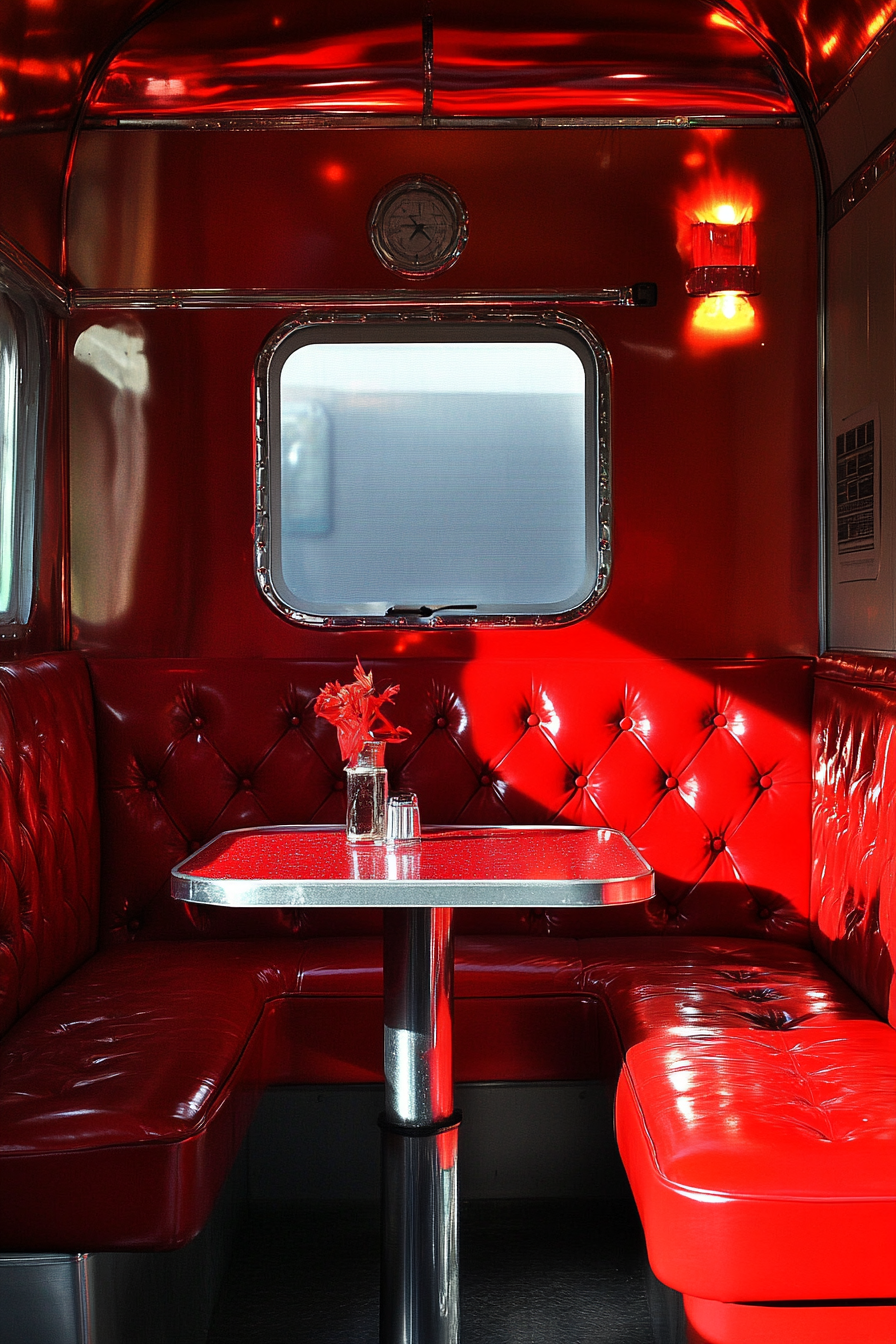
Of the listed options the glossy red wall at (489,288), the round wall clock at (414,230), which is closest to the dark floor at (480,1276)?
the glossy red wall at (489,288)

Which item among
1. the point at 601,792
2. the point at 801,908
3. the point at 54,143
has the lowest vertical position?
the point at 801,908

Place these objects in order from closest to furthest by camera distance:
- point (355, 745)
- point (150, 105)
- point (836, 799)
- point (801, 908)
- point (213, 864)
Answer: point (213, 864) < point (355, 745) < point (836, 799) < point (801, 908) < point (150, 105)

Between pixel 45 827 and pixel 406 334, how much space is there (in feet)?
5.08

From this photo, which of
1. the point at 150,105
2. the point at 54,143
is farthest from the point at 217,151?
the point at 54,143

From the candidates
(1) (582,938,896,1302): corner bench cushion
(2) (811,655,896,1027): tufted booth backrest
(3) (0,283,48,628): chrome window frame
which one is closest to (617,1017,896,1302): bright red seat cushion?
(1) (582,938,896,1302): corner bench cushion

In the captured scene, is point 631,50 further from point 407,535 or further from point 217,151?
point 407,535

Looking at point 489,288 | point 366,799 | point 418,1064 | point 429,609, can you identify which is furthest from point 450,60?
point 418,1064

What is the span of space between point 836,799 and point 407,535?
4.13 ft

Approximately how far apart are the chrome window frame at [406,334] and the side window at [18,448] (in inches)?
21.5

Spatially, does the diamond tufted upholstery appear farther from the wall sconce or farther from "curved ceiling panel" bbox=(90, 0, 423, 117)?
"curved ceiling panel" bbox=(90, 0, 423, 117)

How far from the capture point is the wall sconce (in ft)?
10.1

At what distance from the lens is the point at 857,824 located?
2566mm

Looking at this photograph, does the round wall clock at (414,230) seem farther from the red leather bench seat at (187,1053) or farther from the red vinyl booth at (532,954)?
the red leather bench seat at (187,1053)

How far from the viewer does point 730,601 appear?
10.4 ft
